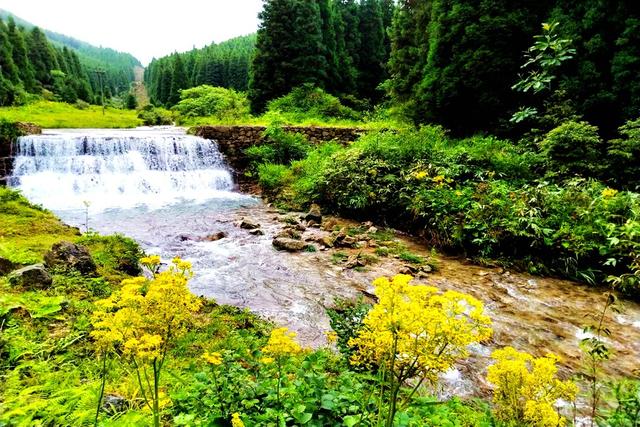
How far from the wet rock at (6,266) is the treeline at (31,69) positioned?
3941 centimetres

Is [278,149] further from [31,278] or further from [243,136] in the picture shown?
[31,278]

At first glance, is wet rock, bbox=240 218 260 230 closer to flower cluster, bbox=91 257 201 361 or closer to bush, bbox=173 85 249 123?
flower cluster, bbox=91 257 201 361

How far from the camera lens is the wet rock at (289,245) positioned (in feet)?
28.1

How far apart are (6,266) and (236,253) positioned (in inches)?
166

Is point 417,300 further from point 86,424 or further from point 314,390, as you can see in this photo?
point 86,424

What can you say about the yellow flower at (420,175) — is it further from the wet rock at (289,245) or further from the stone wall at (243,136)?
the stone wall at (243,136)

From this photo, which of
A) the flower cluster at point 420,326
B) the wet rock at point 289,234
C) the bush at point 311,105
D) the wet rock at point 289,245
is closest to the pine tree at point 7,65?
the bush at point 311,105

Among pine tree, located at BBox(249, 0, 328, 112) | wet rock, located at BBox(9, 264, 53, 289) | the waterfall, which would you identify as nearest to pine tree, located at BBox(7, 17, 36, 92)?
pine tree, located at BBox(249, 0, 328, 112)

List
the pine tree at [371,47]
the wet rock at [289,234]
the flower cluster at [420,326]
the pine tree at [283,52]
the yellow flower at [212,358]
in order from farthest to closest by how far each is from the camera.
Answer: the pine tree at [371,47]
the pine tree at [283,52]
the wet rock at [289,234]
the yellow flower at [212,358]
the flower cluster at [420,326]

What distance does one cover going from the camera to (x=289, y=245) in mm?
8602

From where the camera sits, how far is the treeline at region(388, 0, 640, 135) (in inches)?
404

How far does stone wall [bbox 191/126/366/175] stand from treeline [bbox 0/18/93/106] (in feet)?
96.9

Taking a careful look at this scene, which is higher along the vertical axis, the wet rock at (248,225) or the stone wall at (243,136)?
the stone wall at (243,136)

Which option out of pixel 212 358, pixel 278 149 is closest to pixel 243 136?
pixel 278 149
